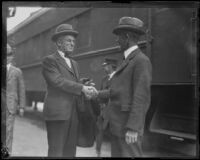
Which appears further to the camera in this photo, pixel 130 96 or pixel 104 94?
pixel 104 94

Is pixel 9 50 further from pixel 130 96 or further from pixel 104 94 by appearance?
pixel 130 96

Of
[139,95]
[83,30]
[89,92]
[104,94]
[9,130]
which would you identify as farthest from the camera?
[83,30]

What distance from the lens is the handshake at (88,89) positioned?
10.3 ft

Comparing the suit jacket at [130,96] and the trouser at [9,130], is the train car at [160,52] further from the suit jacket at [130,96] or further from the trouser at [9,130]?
the trouser at [9,130]

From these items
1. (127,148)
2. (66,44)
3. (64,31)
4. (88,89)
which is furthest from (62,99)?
(127,148)

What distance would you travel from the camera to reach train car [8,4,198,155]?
319cm

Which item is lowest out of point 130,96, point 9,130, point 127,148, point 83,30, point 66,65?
point 127,148

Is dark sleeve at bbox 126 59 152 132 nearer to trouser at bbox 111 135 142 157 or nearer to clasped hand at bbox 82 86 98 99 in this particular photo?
trouser at bbox 111 135 142 157

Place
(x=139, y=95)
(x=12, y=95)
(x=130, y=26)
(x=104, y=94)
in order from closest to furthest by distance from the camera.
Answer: (x=139, y=95), (x=130, y=26), (x=104, y=94), (x=12, y=95)

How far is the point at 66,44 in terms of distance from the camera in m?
3.17

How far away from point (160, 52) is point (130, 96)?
3.19 feet

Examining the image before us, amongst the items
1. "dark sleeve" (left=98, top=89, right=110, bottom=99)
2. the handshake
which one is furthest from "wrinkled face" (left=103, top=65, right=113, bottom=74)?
"dark sleeve" (left=98, top=89, right=110, bottom=99)

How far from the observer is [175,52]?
128 inches

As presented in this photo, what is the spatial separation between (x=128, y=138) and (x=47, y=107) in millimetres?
996
